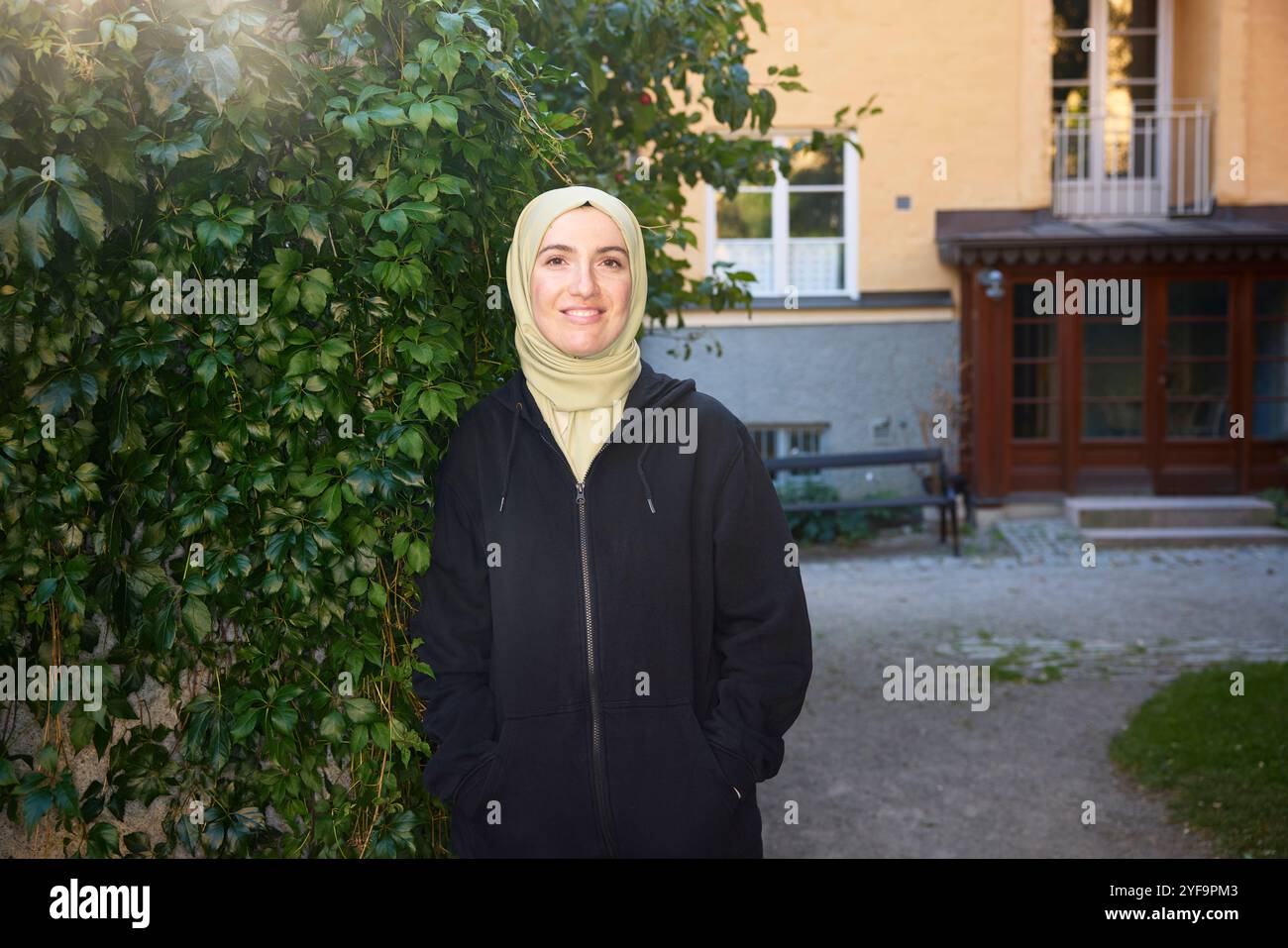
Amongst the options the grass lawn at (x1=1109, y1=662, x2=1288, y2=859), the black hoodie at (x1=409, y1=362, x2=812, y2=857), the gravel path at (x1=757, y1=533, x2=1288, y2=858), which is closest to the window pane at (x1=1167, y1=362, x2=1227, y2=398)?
the gravel path at (x1=757, y1=533, x2=1288, y2=858)

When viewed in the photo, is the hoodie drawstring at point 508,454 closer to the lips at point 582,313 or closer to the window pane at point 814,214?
the lips at point 582,313

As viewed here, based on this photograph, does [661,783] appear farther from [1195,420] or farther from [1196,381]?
[1196,381]

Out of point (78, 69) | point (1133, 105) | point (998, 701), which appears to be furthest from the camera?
point (1133, 105)

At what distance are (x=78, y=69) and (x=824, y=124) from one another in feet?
40.9

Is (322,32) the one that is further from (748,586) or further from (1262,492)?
(1262,492)

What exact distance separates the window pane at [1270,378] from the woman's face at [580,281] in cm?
1345

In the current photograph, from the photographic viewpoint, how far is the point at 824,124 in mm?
13953

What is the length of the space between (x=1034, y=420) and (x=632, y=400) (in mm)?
12044

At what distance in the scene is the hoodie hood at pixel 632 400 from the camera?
2.47m

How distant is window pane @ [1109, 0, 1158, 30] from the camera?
568 inches

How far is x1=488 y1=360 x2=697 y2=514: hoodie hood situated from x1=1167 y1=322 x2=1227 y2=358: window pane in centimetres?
1267

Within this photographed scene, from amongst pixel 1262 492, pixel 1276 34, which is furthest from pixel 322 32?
pixel 1276 34

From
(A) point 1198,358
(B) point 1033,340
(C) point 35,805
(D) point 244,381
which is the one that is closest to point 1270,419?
(A) point 1198,358

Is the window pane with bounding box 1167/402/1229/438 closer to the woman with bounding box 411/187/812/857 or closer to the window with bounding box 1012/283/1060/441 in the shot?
the window with bounding box 1012/283/1060/441
